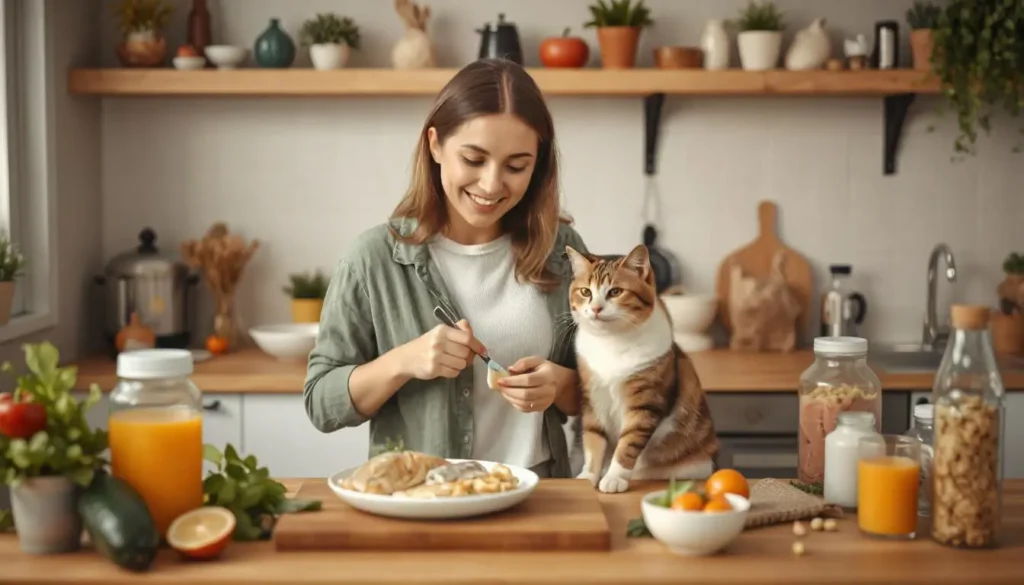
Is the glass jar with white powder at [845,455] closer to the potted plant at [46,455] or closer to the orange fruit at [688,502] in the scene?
the orange fruit at [688,502]

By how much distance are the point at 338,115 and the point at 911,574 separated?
9.29ft

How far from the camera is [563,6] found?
3.96 meters

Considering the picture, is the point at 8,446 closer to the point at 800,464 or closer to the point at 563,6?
the point at 800,464

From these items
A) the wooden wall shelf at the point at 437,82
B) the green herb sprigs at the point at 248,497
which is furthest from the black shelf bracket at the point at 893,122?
the green herb sprigs at the point at 248,497

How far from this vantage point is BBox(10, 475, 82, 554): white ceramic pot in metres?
1.60

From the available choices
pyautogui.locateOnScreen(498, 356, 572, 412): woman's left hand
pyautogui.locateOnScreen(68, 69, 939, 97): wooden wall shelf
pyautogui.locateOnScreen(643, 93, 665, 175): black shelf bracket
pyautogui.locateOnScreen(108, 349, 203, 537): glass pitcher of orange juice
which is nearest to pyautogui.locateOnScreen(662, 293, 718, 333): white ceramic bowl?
pyautogui.locateOnScreen(643, 93, 665, 175): black shelf bracket

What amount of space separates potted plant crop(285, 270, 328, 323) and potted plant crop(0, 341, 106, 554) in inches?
89.7

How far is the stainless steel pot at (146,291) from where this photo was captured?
3.78 meters

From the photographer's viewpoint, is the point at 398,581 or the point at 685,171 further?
the point at 685,171

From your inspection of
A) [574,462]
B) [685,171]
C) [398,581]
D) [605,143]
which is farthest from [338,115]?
[398,581]

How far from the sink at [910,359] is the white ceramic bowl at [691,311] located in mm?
503

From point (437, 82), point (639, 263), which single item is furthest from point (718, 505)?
point (437, 82)

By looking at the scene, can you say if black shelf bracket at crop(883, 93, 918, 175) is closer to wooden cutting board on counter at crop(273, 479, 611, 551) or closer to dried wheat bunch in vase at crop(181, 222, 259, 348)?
dried wheat bunch in vase at crop(181, 222, 259, 348)

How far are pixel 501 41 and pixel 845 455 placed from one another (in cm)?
222
